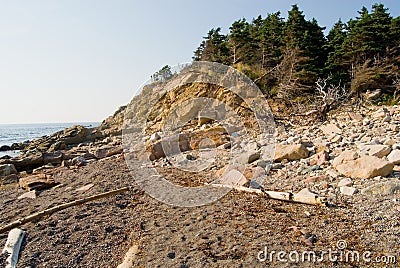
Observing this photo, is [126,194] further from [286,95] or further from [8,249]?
[286,95]

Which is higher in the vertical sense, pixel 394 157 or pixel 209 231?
pixel 394 157

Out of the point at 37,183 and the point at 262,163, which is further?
the point at 37,183

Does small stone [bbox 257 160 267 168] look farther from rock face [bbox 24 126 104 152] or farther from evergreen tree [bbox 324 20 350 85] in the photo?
rock face [bbox 24 126 104 152]

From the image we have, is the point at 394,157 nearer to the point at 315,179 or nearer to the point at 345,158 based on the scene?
the point at 345,158

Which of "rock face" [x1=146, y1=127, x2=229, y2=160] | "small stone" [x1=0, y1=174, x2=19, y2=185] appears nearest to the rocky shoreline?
"small stone" [x1=0, y1=174, x2=19, y2=185]

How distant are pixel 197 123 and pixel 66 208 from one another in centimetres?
832

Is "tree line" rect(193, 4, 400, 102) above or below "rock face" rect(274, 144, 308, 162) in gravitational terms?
above

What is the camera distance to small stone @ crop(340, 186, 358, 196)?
4.83 meters

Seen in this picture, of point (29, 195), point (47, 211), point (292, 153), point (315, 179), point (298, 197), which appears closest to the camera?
point (298, 197)

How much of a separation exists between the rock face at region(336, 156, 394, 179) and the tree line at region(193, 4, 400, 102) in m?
10.5

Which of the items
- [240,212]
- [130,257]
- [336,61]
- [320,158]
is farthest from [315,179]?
[336,61]

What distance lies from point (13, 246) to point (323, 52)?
19875 millimetres

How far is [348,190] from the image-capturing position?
490 cm

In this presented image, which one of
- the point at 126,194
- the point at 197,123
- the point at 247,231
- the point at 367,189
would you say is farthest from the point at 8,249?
the point at 197,123
